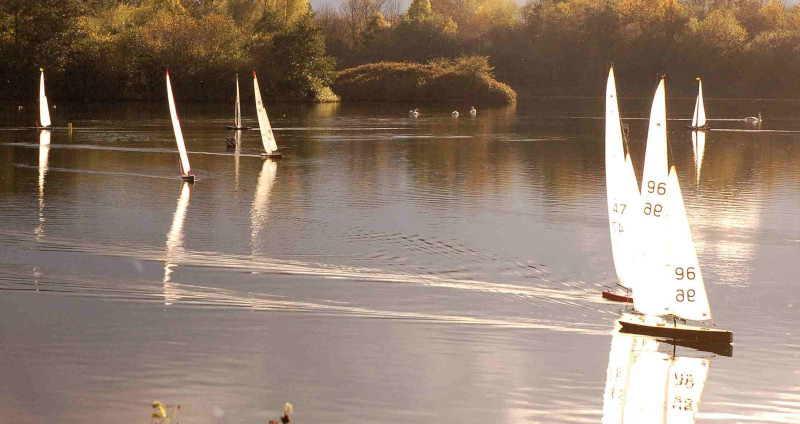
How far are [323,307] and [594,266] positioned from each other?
5.52m

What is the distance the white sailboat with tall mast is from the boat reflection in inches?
474

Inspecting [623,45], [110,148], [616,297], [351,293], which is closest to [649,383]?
[616,297]

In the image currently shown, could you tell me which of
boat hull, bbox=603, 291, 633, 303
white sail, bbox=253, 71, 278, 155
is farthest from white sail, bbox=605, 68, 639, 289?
white sail, bbox=253, 71, 278, 155

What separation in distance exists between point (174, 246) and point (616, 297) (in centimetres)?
838

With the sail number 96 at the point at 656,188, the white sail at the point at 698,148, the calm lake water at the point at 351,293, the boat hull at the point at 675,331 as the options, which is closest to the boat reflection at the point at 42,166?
the calm lake water at the point at 351,293

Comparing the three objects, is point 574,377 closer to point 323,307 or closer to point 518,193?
point 323,307

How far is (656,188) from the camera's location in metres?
13.5

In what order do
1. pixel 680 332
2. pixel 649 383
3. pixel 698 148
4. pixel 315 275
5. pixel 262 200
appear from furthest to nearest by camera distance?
pixel 698 148, pixel 262 200, pixel 315 275, pixel 680 332, pixel 649 383

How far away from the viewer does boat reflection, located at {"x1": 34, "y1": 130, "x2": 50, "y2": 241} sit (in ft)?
71.3

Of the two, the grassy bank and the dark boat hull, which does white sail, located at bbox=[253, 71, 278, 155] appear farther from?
the grassy bank

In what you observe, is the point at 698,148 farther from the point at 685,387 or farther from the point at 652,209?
the point at 685,387

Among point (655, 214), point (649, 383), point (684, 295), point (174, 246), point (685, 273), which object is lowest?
point (649, 383)

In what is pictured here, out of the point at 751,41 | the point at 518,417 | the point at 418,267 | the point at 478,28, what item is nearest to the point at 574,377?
the point at 518,417

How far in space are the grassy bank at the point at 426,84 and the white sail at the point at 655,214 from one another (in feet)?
271
